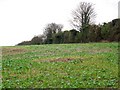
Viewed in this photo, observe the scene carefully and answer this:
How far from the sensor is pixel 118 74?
12195 millimetres

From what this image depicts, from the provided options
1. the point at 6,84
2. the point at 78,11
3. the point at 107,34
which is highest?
the point at 78,11

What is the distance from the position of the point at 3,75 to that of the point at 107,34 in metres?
27.5

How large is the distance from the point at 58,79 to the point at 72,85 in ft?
4.51

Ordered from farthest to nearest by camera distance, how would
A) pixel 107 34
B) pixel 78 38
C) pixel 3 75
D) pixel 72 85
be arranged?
pixel 78 38, pixel 107 34, pixel 3 75, pixel 72 85

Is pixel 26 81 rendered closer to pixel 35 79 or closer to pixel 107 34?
pixel 35 79

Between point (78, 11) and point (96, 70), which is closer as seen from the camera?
point (96, 70)

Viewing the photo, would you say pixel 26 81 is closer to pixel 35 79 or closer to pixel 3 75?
pixel 35 79

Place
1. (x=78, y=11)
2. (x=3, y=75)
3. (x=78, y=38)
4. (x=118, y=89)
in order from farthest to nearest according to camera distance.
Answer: (x=78, y=11), (x=78, y=38), (x=3, y=75), (x=118, y=89)

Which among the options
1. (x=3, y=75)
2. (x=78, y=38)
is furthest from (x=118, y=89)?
(x=78, y=38)

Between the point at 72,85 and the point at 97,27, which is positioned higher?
the point at 97,27

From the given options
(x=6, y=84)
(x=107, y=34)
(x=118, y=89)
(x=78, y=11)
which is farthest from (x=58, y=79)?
(x=78, y=11)

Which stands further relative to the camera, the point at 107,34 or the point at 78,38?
the point at 78,38

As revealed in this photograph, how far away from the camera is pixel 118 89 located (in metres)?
9.55

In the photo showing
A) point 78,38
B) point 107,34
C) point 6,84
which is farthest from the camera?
point 78,38
